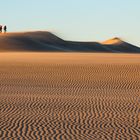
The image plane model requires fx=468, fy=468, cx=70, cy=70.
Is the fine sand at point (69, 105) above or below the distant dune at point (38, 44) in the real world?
below

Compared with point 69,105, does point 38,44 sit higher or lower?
higher

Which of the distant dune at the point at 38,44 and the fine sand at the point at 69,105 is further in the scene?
the distant dune at the point at 38,44

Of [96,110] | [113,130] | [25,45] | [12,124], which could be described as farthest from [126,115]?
[25,45]

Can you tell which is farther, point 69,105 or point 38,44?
point 38,44

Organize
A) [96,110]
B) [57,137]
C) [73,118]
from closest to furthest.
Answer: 1. [57,137]
2. [73,118]
3. [96,110]

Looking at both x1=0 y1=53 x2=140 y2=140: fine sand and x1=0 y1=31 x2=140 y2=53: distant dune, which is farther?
x1=0 y1=31 x2=140 y2=53: distant dune

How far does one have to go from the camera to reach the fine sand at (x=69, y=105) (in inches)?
409

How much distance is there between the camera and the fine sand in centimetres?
1040

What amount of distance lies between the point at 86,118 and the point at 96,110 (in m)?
1.43

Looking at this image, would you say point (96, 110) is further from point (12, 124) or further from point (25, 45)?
point (25, 45)

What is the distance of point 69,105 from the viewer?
14.5 metres

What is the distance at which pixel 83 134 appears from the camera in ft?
33.4

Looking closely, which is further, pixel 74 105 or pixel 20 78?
pixel 20 78

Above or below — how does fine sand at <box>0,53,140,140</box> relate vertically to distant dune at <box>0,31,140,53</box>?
below
